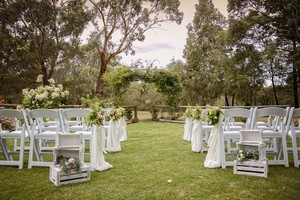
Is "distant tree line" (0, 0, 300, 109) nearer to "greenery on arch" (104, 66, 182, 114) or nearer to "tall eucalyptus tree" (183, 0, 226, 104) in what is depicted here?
"greenery on arch" (104, 66, 182, 114)

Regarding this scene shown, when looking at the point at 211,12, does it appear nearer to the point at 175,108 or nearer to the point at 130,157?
the point at 175,108

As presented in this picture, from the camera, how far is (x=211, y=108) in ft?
13.9

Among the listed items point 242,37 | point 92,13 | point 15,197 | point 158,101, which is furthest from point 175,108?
point 15,197

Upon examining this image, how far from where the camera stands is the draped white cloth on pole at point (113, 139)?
18.2 ft

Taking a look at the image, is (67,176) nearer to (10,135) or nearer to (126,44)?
(10,135)

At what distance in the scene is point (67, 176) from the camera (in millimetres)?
3295

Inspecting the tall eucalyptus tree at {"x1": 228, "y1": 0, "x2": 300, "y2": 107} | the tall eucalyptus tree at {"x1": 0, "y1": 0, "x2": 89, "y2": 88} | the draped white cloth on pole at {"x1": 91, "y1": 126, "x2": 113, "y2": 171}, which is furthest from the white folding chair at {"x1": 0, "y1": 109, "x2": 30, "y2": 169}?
the tall eucalyptus tree at {"x1": 228, "y1": 0, "x2": 300, "y2": 107}

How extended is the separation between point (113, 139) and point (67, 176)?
2316mm

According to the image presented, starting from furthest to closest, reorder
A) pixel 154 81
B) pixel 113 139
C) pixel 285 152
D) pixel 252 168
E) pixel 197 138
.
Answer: pixel 154 81
pixel 113 139
pixel 197 138
pixel 285 152
pixel 252 168

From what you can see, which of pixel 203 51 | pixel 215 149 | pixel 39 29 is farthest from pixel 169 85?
pixel 203 51

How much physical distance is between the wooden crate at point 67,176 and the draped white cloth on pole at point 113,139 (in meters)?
2.09

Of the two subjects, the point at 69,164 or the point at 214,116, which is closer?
the point at 69,164

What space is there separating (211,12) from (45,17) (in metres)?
16.7

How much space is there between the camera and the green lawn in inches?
113
